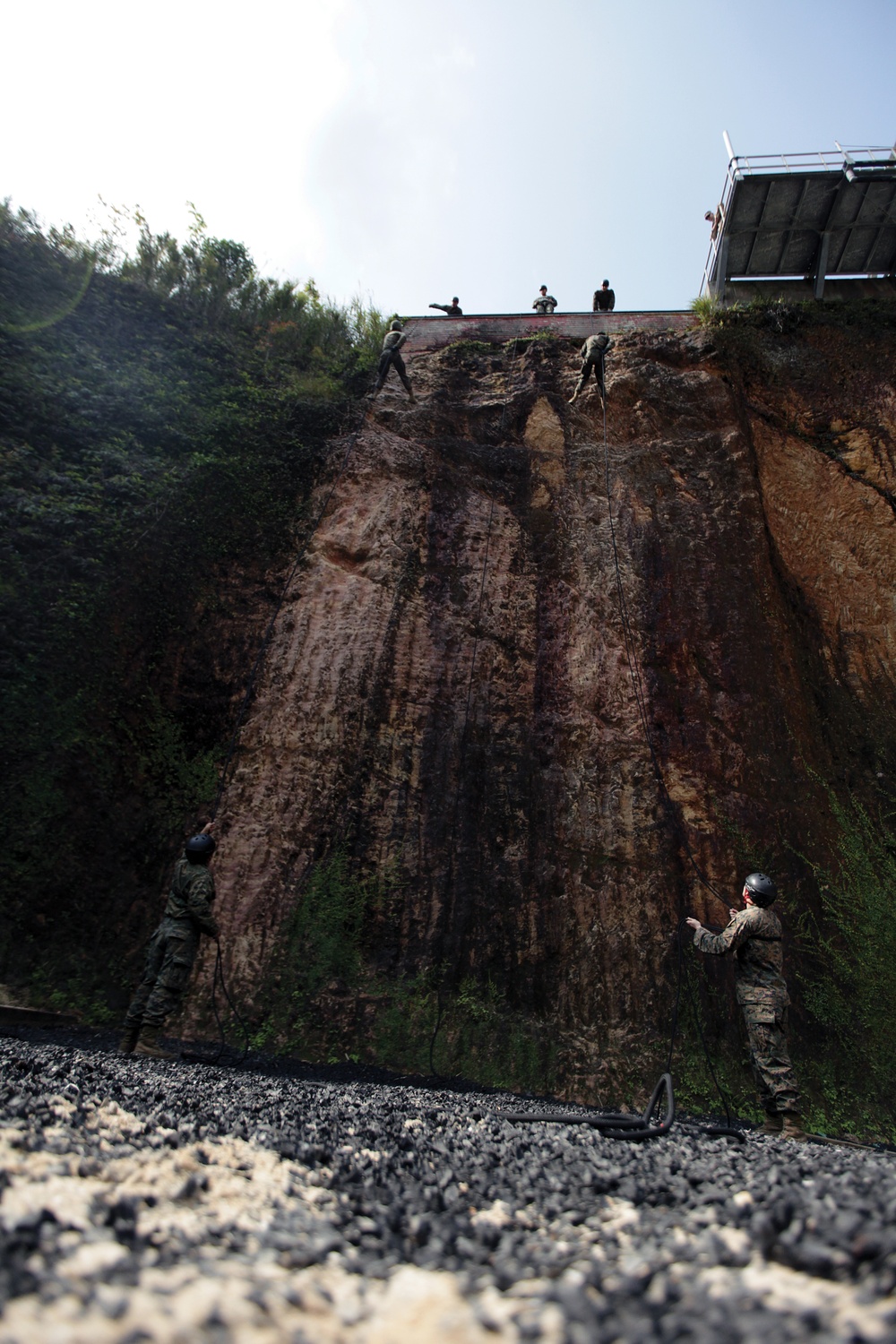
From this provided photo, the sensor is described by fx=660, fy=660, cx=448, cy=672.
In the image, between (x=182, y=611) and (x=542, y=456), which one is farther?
(x=542, y=456)

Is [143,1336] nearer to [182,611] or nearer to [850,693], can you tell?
[182,611]

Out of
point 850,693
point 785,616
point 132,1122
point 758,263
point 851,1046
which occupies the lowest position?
point 132,1122

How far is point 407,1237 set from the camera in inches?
80.0

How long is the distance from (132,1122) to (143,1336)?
2158 mm

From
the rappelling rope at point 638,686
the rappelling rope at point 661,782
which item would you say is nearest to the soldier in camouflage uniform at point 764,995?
the rappelling rope at point 661,782

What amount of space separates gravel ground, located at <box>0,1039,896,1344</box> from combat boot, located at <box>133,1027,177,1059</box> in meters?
2.86

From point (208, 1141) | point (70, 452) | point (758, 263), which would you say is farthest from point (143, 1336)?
point (758, 263)

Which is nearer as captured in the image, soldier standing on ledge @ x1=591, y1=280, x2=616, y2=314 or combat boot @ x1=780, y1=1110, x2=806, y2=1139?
combat boot @ x1=780, y1=1110, x2=806, y2=1139

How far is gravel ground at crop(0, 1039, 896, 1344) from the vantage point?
1365 mm

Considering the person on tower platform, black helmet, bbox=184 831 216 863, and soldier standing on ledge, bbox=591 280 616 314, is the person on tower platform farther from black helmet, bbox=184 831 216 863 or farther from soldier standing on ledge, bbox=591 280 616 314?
black helmet, bbox=184 831 216 863

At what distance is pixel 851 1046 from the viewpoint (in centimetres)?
719

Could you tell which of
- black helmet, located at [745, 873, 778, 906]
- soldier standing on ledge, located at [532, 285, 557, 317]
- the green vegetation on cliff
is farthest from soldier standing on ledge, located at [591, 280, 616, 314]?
black helmet, located at [745, 873, 778, 906]

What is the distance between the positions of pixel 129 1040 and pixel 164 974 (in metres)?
0.61

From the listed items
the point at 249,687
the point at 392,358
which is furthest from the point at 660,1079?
the point at 392,358
